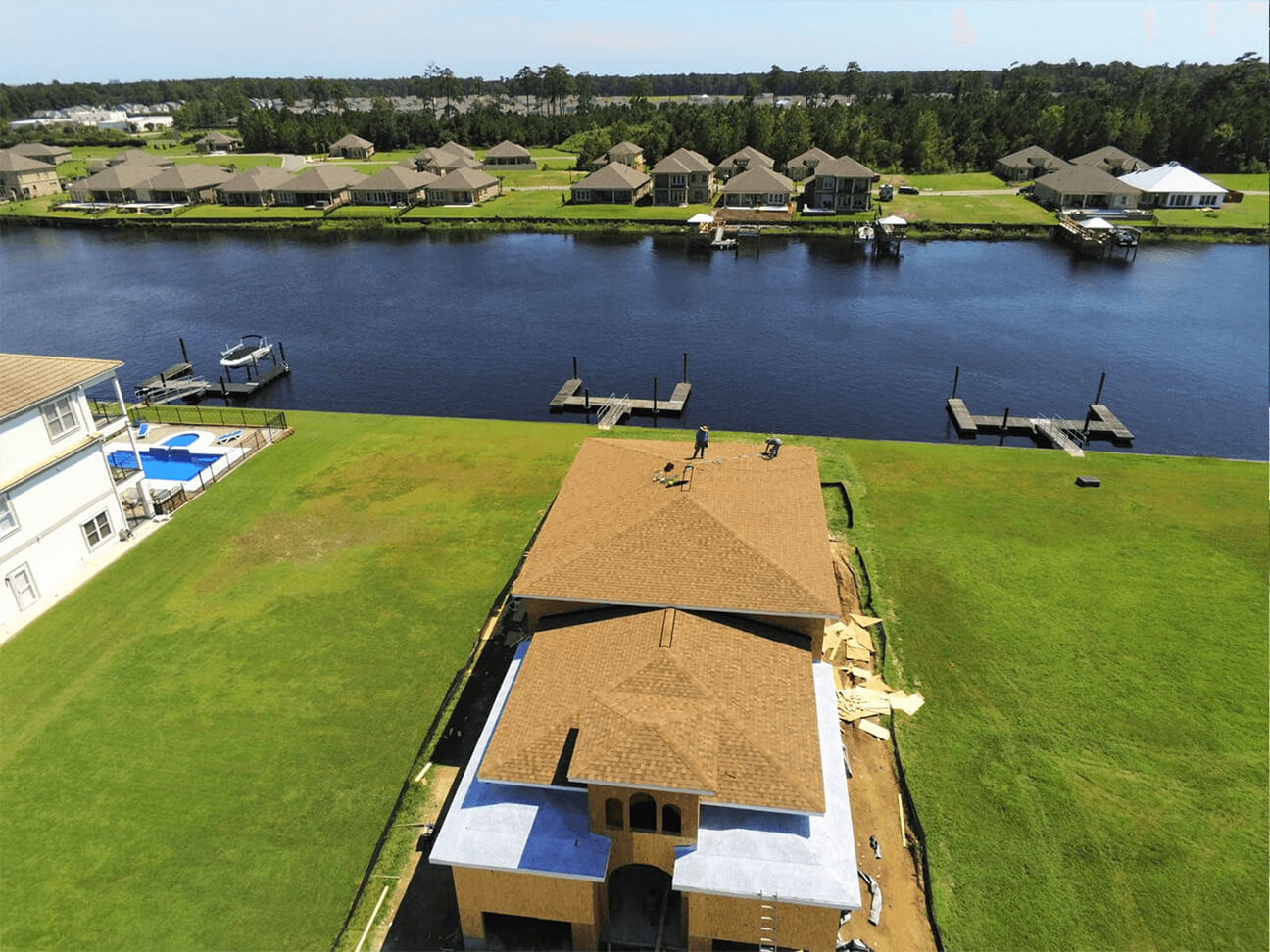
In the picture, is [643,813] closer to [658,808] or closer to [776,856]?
[658,808]

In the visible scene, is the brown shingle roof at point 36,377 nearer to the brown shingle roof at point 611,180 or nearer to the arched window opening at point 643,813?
the arched window opening at point 643,813

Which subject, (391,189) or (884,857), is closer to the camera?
(884,857)

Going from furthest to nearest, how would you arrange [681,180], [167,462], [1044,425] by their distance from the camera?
[681,180], [1044,425], [167,462]

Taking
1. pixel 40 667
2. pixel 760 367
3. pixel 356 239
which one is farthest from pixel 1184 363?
pixel 356 239

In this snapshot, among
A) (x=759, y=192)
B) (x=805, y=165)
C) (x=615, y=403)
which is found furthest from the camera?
(x=805, y=165)

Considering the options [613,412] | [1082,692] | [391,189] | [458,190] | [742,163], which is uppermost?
[742,163]

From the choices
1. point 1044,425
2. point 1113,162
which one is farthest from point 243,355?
point 1113,162
